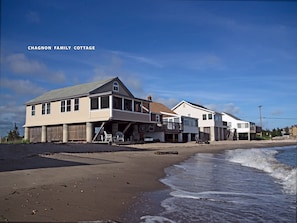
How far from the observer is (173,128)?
121 ft

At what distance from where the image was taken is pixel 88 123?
2678 cm

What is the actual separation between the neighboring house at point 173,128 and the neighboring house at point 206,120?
212 inches

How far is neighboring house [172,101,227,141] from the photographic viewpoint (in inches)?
1982

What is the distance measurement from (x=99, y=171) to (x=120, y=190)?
2.84 metres

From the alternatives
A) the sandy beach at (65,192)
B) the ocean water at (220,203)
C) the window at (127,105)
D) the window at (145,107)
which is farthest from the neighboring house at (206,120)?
the sandy beach at (65,192)

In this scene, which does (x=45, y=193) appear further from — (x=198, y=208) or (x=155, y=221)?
(x=198, y=208)

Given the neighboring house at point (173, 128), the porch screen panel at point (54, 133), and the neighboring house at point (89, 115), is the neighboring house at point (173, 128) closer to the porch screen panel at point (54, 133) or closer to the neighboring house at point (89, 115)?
the neighboring house at point (89, 115)

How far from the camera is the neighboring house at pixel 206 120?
165 feet

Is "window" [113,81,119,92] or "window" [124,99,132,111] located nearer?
"window" [124,99,132,111]

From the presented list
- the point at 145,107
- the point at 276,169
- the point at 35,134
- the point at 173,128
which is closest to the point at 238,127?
the point at 173,128

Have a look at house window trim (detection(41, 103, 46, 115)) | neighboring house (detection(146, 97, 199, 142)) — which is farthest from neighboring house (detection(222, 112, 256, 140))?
house window trim (detection(41, 103, 46, 115))

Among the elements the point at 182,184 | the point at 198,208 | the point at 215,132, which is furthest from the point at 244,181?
the point at 215,132

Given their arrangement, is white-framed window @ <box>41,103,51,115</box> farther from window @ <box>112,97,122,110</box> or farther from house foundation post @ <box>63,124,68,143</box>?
window @ <box>112,97,122,110</box>

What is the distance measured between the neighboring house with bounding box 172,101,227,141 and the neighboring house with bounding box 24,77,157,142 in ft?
68.2
